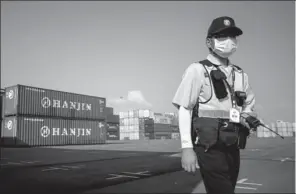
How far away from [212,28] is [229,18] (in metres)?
0.21

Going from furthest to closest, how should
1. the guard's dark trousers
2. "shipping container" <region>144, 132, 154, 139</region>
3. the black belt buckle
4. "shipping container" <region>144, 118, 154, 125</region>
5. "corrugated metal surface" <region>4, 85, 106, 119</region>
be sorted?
"shipping container" <region>144, 132, 154, 139</region>
"shipping container" <region>144, 118, 154, 125</region>
"corrugated metal surface" <region>4, 85, 106, 119</region>
the black belt buckle
the guard's dark trousers

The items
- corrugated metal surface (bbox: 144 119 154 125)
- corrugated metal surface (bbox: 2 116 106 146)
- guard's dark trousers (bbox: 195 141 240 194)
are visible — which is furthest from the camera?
corrugated metal surface (bbox: 144 119 154 125)

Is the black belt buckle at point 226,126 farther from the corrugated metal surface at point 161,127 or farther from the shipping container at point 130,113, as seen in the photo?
the shipping container at point 130,113

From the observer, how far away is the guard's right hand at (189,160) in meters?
2.42

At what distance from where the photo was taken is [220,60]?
2824 millimetres

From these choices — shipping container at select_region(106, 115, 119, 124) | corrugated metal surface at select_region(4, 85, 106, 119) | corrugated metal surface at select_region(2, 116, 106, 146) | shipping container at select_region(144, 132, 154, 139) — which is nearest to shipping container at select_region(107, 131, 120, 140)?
shipping container at select_region(106, 115, 119, 124)

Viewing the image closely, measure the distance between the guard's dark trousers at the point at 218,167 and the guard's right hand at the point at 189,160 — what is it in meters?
0.10

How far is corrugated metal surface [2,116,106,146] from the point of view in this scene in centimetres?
3014

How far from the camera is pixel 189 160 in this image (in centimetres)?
243

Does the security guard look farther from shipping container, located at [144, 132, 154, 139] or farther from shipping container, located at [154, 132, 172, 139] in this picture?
shipping container, located at [154, 132, 172, 139]

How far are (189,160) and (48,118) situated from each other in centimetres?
3362

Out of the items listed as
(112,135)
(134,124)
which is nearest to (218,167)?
(112,135)

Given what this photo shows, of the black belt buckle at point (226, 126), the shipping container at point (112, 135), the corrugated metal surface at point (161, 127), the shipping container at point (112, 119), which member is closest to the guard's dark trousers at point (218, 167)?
the black belt buckle at point (226, 126)

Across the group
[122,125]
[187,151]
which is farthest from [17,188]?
[122,125]
